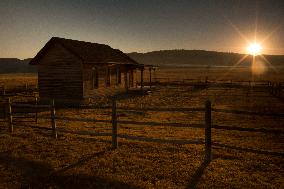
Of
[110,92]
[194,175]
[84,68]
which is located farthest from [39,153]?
[110,92]

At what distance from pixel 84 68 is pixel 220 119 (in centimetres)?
1265

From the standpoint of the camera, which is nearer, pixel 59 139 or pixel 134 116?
pixel 59 139

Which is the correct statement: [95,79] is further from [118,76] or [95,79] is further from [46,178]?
[46,178]

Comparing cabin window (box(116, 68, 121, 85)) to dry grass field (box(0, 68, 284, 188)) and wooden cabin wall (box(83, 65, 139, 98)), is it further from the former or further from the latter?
dry grass field (box(0, 68, 284, 188))

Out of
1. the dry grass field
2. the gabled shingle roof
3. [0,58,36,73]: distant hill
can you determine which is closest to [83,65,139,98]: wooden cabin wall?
the gabled shingle roof

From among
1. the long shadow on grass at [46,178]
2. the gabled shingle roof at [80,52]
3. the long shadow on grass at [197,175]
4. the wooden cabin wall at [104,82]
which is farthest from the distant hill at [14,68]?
the long shadow on grass at [197,175]

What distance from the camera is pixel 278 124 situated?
14.0 m

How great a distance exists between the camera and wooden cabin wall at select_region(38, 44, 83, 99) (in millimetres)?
22844

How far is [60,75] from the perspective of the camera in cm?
2347

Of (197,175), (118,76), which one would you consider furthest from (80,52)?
(197,175)

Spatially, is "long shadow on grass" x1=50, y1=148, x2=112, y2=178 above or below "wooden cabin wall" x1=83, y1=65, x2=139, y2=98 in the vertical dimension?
below

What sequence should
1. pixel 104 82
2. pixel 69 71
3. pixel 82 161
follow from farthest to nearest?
pixel 104 82 → pixel 69 71 → pixel 82 161

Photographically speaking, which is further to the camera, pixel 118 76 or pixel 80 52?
pixel 118 76

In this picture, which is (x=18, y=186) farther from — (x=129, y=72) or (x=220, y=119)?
(x=129, y=72)
